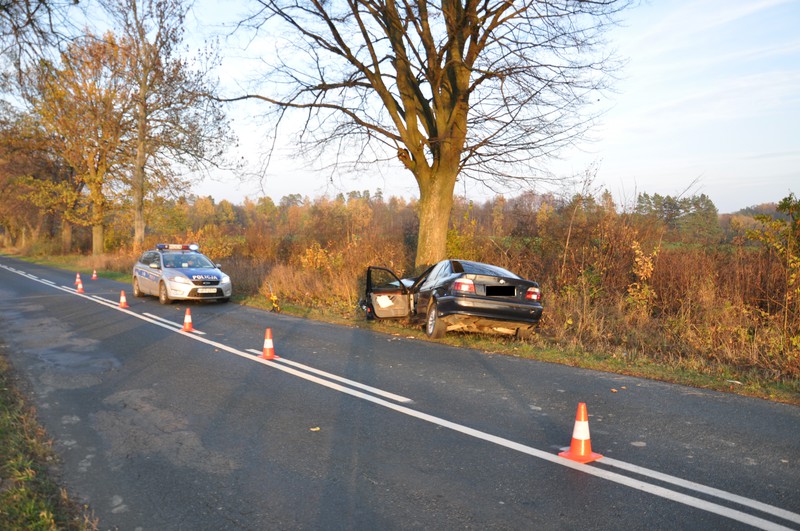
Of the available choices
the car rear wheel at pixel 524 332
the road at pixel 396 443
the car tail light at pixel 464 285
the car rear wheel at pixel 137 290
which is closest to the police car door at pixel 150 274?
the car rear wheel at pixel 137 290

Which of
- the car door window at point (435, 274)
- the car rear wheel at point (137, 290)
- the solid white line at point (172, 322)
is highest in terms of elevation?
the car door window at point (435, 274)

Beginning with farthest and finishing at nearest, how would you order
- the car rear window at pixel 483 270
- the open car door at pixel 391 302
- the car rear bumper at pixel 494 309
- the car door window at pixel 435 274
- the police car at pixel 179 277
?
the police car at pixel 179 277
the open car door at pixel 391 302
the car door window at pixel 435 274
the car rear window at pixel 483 270
the car rear bumper at pixel 494 309

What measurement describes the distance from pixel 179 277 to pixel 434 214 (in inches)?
289

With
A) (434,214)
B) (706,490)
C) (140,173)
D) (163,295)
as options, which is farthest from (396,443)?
(140,173)

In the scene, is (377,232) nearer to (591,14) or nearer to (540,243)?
(540,243)

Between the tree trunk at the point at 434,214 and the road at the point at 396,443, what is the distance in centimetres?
557

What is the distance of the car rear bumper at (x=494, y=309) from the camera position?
9367mm

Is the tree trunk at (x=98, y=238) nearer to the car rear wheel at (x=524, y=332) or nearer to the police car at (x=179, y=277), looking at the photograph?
the police car at (x=179, y=277)

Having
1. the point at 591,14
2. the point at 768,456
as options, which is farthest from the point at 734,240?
the point at 768,456

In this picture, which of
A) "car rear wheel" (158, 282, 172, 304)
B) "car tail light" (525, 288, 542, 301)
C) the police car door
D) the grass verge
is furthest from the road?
the police car door

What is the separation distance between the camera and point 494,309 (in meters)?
9.38

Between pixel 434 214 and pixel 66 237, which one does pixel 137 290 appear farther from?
pixel 66 237

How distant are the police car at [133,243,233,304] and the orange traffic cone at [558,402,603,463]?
13.2 meters

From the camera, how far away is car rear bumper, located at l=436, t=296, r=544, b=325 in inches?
369
